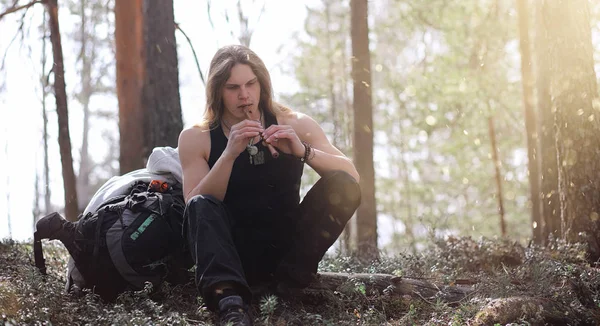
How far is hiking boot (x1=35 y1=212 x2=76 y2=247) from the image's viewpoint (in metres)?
4.59

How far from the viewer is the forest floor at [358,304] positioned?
4.03 metres

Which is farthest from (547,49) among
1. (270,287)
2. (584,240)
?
(270,287)

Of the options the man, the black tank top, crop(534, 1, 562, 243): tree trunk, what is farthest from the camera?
crop(534, 1, 562, 243): tree trunk

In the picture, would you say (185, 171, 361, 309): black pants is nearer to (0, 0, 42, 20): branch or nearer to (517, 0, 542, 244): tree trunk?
(0, 0, 42, 20): branch

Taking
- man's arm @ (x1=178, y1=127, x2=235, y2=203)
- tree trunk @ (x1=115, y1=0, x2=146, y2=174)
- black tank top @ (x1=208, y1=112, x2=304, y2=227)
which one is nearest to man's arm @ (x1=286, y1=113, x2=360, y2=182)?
black tank top @ (x1=208, y1=112, x2=304, y2=227)

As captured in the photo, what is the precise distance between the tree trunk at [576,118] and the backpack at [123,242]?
3.62 m

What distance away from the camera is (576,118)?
6.20 m

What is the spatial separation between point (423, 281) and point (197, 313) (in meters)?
1.79

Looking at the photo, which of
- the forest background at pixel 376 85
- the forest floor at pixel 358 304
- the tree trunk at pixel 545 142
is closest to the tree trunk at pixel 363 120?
the forest background at pixel 376 85

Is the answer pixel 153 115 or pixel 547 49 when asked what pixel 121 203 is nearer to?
pixel 153 115

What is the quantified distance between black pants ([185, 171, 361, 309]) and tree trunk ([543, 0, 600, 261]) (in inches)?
106

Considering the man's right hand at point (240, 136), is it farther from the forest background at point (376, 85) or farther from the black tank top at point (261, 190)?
the forest background at point (376, 85)

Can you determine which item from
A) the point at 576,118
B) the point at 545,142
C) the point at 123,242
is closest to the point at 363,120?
the point at 545,142

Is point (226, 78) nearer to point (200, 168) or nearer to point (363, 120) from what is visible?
point (200, 168)
